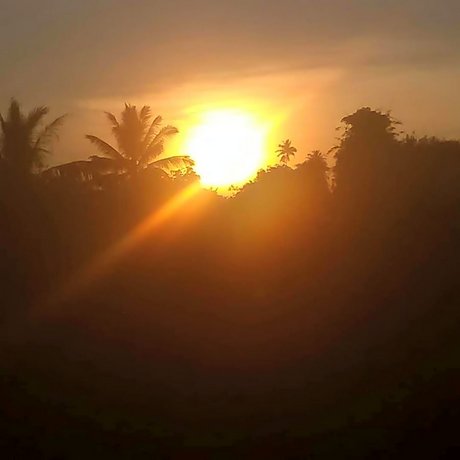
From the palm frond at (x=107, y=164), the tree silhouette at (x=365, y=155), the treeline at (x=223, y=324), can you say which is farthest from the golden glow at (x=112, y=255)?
the palm frond at (x=107, y=164)

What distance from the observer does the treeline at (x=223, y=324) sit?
957cm

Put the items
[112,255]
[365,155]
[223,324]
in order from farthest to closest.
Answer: [365,155] < [112,255] < [223,324]

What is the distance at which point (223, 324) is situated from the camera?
1135cm

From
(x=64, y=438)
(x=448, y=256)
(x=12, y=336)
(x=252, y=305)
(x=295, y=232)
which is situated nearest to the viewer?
(x=64, y=438)

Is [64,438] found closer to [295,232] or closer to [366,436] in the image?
[366,436]

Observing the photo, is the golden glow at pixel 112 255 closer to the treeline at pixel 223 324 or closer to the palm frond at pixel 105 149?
the treeline at pixel 223 324

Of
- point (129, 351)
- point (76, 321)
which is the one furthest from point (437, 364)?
point (76, 321)

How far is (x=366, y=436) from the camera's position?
9.55 meters

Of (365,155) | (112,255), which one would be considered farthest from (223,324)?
A: (365,155)

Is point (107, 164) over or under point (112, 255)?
over

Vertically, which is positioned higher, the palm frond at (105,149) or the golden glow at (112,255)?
the palm frond at (105,149)

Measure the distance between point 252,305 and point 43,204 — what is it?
3376 millimetres

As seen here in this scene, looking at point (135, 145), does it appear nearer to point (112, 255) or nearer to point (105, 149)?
point (105, 149)

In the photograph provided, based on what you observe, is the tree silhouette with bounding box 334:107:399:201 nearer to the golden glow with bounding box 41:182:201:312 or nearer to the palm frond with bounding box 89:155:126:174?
the golden glow with bounding box 41:182:201:312
